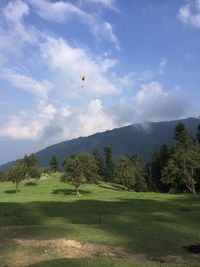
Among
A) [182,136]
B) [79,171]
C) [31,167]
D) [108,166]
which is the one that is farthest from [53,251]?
[108,166]

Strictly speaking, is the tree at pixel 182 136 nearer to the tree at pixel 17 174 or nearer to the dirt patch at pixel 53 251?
the tree at pixel 17 174

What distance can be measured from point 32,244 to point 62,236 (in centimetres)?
273

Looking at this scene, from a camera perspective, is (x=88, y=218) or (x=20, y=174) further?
(x=20, y=174)

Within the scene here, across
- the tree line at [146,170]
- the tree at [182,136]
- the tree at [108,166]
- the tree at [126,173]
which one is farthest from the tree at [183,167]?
the tree at [108,166]

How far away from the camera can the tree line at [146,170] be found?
101875 millimetres

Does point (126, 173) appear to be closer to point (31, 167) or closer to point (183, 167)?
point (183, 167)

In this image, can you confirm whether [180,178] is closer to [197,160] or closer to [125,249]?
[197,160]

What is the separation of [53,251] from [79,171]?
75178mm

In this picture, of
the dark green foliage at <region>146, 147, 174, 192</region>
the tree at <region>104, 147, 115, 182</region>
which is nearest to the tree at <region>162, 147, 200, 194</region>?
the dark green foliage at <region>146, 147, 174, 192</region>

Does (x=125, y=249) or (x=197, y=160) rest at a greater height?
(x=197, y=160)

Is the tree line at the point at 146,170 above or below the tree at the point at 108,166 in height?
below

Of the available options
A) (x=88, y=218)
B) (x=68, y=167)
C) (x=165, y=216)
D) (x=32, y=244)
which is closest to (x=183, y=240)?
(x=32, y=244)

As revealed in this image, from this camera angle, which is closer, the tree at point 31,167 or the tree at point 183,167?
the tree at point 183,167

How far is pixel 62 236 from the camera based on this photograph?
28953 mm
